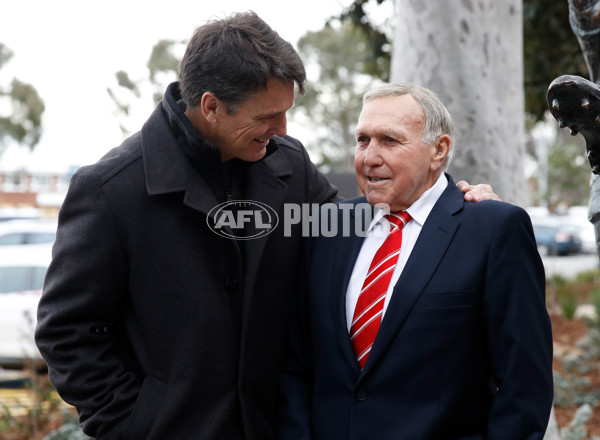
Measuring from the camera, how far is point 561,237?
2719 cm

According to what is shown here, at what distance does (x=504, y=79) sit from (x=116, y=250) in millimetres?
2539

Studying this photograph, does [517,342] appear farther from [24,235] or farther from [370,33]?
[24,235]

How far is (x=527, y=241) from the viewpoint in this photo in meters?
2.04

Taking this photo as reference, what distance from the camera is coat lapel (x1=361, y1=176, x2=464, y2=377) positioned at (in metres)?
2.05

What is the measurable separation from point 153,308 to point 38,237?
42.9 ft

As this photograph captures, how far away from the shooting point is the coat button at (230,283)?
224 cm

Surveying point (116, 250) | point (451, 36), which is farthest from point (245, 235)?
point (451, 36)

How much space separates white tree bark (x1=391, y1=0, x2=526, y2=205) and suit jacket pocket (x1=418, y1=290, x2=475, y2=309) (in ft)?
5.63

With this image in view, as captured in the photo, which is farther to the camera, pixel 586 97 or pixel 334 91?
pixel 334 91

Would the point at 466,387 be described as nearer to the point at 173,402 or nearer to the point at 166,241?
the point at 173,402

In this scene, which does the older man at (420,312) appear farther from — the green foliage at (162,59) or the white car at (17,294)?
the green foliage at (162,59)

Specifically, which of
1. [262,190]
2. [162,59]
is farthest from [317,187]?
[162,59]

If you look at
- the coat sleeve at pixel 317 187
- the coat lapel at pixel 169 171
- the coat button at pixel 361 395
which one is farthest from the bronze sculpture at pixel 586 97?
the coat lapel at pixel 169 171

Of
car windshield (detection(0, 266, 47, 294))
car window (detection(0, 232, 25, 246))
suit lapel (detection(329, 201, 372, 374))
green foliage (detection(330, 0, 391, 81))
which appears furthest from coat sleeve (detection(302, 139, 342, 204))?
car window (detection(0, 232, 25, 246))
